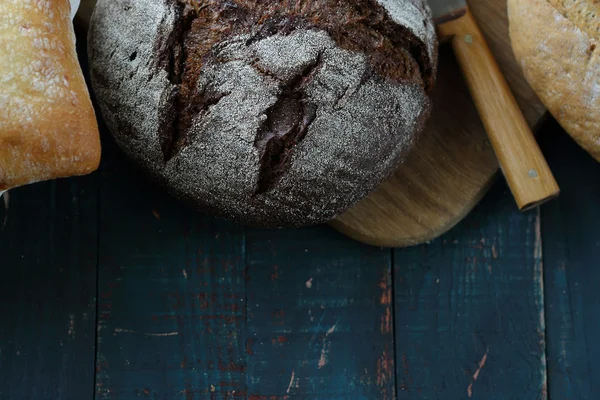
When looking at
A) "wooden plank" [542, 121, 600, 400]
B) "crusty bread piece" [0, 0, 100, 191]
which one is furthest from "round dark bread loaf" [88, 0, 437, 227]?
"wooden plank" [542, 121, 600, 400]

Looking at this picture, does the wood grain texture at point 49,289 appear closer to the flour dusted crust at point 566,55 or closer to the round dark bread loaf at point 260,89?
→ the round dark bread loaf at point 260,89

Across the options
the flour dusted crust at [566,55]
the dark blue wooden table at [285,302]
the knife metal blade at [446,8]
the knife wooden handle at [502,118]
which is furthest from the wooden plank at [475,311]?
the knife metal blade at [446,8]

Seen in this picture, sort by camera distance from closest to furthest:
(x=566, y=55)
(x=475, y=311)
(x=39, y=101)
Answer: (x=39, y=101)
(x=566, y=55)
(x=475, y=311)

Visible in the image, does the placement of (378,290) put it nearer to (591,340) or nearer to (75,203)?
(591,340)

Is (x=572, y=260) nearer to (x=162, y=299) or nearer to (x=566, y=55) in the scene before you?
(x=566, y=55)

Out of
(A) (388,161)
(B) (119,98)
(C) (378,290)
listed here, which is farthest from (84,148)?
(C) (378,290)

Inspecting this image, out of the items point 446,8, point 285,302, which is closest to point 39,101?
point 285,302
